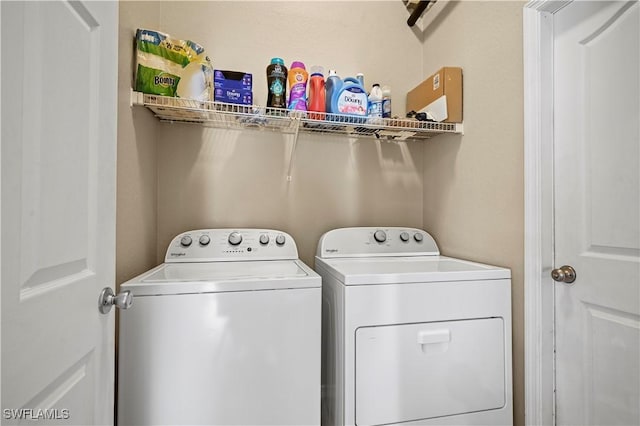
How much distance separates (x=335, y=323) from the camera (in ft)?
4.08

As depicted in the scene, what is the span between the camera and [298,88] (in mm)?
1592

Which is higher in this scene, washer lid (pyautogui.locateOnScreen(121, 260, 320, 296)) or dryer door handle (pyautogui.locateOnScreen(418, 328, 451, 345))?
washer lid (pyautogui.locateOnScreen(121, 260, 320, 296))

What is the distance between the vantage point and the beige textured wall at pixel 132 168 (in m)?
1.21

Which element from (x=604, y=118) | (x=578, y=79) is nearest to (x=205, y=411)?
(x=604, y=118)

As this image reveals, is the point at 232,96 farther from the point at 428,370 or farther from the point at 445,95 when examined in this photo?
the point at 428,370

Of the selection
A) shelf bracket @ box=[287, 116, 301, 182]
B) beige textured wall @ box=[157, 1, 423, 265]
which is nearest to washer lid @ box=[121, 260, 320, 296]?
beige textured wall @ box=[157, 1, 423, 265]

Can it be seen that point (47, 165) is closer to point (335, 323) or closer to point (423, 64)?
point (335, 323)

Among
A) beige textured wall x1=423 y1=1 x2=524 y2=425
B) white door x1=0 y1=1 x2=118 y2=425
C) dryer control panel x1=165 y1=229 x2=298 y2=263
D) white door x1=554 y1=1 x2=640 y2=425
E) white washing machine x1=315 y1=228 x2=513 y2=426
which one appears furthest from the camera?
dryer control panel x1=165 y1=229 x2=298 y2=263

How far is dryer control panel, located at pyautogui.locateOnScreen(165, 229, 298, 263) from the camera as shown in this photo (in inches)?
61.8

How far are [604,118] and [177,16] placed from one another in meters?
2.10

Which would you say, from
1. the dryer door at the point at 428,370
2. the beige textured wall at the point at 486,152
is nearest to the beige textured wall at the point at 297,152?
the beige textured wall at the point at 486,152

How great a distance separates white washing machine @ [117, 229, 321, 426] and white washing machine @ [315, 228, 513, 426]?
0.14m

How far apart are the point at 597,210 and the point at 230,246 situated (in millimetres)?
1572

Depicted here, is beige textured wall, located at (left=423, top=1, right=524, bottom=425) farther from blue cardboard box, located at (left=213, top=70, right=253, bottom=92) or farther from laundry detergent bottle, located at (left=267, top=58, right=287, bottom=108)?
blue cardboard box, located at (left=213, top=70, right=253, bottom=92)
